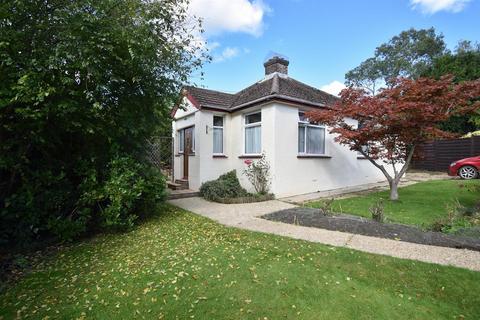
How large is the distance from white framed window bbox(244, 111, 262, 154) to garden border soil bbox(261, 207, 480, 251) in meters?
3.53

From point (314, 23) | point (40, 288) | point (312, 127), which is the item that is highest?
point (314, 23)

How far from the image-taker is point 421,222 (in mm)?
5855

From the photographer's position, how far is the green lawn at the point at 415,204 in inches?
249

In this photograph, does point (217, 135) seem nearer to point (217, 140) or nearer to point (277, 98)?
point (217, 140)

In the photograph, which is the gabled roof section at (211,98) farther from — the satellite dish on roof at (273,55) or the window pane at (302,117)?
the window pane at (302,117)

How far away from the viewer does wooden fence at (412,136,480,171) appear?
48.8 ft

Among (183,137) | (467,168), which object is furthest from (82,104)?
(467,168)

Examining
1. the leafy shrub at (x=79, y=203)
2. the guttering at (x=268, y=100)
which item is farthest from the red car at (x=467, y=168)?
the leafy shrub at (x=79, y=203)

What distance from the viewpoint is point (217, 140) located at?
10977 mm

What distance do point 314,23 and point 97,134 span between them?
414 inches

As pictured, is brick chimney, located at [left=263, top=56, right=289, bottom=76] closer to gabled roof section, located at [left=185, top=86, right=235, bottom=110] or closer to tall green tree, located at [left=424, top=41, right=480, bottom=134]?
gabled roof section, located at [left=185, top=86, right=235, bottom=110]

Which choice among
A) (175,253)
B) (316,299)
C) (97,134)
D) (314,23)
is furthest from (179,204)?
(314,23)

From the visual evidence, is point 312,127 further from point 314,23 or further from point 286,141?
point 314,23

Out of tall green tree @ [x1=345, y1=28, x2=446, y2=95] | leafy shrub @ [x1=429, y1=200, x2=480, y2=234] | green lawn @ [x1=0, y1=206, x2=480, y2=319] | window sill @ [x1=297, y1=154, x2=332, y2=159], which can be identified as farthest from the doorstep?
tall green tree @ [x1=345, y1=28, x2=446, y2=95]
